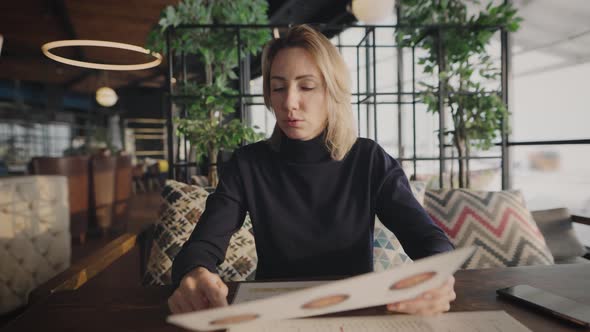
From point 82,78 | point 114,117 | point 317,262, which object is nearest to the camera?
point 317,262

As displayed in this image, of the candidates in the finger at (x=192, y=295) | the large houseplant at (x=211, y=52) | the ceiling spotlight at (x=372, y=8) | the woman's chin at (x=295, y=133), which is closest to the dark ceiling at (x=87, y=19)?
the large houseplant at (x=211, y=52)

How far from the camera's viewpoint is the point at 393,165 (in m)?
1.16

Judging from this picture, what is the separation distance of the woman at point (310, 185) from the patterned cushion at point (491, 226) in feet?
2.82

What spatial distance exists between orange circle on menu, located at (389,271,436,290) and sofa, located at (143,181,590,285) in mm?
1108

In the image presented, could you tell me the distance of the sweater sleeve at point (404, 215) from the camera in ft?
2.93

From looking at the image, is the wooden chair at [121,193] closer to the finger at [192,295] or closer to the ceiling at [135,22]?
the ceiling at [135,22]

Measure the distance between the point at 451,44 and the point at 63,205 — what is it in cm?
346

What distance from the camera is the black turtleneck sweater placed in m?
1.08

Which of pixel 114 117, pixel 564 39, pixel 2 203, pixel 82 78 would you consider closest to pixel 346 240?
pixel 2 203

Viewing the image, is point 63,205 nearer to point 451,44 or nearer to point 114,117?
point 451,44

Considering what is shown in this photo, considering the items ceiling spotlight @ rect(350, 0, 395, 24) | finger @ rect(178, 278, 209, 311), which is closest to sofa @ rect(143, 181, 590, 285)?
finger @ rect(178, 278, 209, 311)

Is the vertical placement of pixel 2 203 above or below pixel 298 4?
below

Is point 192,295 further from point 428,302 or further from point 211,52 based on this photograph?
point 211,52

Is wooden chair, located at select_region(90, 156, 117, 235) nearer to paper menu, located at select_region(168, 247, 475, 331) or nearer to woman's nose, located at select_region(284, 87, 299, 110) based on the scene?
woman's nose, located at select_region(284, 87, 299, 110)
